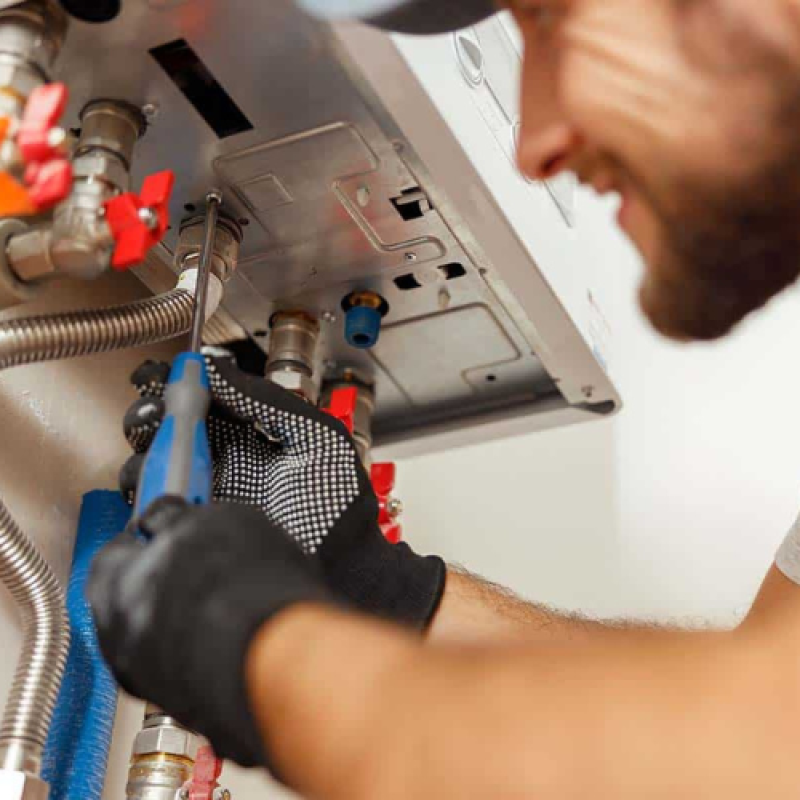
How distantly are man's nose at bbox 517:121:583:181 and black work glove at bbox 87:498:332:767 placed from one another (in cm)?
26

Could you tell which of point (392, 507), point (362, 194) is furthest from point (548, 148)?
point (392, 507)

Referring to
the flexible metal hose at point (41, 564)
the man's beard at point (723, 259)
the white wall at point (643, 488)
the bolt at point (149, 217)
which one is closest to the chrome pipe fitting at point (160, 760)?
the flexible metal hose at point (41, 564)

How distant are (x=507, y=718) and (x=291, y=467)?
0.99ft

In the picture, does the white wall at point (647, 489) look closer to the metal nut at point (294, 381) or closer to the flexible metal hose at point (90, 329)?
the metal nut at point (294, 381)

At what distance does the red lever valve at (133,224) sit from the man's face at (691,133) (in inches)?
9.2

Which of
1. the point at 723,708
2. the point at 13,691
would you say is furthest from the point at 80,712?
the point at 723,708

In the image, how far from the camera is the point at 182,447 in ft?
1.78

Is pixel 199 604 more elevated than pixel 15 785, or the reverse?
pixel 199 604

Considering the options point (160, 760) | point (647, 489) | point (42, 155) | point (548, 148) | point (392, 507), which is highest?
point (42, 155)

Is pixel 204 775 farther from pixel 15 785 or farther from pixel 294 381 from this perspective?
pixel 294 381

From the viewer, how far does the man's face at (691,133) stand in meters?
0.50

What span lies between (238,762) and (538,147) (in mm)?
358

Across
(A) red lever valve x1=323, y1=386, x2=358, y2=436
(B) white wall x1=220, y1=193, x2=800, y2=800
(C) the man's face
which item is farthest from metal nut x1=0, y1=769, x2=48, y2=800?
(B) white wall x1=220, y1=193, x2=800, y2=800

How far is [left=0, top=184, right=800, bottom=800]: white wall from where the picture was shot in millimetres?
1105
